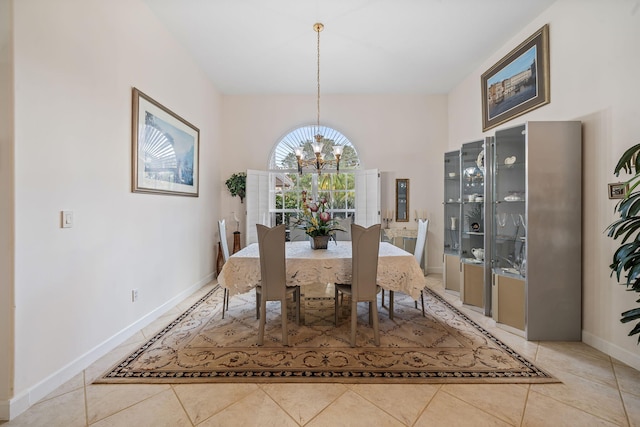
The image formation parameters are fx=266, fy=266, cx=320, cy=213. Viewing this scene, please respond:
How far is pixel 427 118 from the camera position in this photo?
5039mm

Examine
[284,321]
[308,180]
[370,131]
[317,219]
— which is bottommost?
[284,321]

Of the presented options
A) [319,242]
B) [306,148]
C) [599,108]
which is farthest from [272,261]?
[306,148]

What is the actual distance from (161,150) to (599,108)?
14.1 feet

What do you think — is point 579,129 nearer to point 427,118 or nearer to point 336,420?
point 427,118

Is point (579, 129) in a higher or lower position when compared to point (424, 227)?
higher

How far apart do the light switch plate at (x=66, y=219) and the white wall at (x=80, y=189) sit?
4 centimetres

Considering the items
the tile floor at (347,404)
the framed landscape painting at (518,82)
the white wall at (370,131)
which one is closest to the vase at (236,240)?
the white wall at (370,131)

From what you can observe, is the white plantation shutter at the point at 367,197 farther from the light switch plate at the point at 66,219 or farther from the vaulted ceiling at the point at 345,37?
the light switch plate at the point at 66,219

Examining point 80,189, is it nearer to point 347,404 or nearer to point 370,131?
point 347,404

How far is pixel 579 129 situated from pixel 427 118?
9.25 feet

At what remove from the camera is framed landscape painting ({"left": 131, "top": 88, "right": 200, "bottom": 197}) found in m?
2.63

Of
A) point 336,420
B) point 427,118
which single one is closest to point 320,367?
point 336,420

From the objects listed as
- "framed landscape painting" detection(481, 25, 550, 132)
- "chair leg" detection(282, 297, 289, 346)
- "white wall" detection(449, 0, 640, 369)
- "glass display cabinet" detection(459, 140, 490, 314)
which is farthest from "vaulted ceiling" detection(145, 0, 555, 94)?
"chair leg" detection(282, 297, 289, 346)

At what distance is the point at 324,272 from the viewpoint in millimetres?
2404
